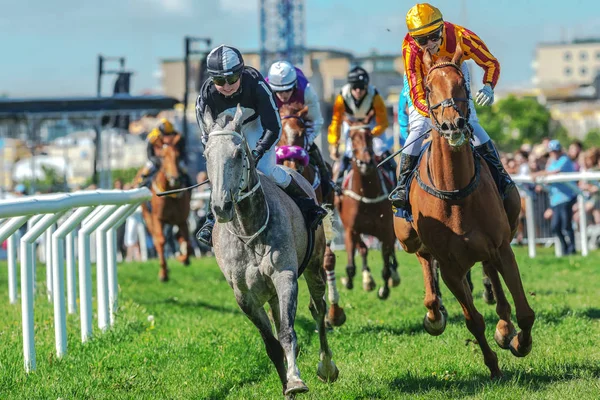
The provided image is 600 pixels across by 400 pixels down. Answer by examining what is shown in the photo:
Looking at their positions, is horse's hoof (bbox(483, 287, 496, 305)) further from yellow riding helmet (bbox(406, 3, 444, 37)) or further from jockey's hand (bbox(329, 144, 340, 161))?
yellow riding helmet (bbox(406, 3, 444, 37))

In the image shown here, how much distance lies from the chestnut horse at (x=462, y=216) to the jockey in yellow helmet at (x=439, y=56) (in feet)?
0.91

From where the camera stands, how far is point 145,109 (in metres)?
29.0

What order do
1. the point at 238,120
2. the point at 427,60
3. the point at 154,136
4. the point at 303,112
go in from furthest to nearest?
the point at 154,136
the point at 303,112
the point at 427,60
the point at 238,120

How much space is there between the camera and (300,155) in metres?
10.0

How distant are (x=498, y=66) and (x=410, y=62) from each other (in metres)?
0.68

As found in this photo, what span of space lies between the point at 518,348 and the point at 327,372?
1349mm

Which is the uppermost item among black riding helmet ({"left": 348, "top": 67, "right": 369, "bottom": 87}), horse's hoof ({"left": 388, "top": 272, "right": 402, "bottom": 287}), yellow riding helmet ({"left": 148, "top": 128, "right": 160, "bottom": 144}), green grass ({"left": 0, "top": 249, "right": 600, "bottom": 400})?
black riding helmet ({"left": 348, "top": 67, "right": 369, "bottom": 87})

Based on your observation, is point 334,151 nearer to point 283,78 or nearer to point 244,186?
point 283,78

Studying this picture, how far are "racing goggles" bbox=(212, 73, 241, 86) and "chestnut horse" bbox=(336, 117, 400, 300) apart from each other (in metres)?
5.11

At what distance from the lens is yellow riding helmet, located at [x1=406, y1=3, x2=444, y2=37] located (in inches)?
294

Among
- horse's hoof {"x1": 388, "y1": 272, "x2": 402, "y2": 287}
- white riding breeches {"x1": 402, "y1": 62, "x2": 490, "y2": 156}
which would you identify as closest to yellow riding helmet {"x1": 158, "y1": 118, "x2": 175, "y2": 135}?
horse's hoof {"x1": 388, "y1": 272, "x2": 402, "y2": 287}

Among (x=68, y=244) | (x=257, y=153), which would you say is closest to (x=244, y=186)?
(x=257, y=153)

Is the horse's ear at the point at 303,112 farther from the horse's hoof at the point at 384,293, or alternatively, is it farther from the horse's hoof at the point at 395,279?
the horse's hoof at the point at 395,279

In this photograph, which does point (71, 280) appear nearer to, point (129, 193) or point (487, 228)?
point (129, 193)
